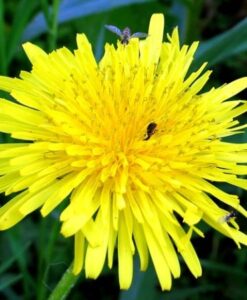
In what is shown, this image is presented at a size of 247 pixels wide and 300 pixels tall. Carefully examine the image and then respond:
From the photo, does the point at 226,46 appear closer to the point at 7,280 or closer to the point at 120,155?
the point at 120,155

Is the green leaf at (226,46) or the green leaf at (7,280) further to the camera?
the green leaf at (226,46)

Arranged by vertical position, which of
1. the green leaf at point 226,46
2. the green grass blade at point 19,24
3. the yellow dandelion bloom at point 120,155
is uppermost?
the green grass blade at point 19,24

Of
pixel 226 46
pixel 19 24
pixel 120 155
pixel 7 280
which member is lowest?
pixel 7 280

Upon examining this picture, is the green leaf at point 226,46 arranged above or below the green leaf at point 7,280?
above

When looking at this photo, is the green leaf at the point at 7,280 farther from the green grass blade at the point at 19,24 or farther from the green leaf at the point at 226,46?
the green leaf at the point at 226,46

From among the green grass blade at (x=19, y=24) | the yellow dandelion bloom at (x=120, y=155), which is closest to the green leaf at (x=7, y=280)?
the yellow dandelion bloom at (x=120, y=155)

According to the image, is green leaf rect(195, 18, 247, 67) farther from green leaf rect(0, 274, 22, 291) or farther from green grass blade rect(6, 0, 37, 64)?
green leaf rect(0, 274, 22, 291)

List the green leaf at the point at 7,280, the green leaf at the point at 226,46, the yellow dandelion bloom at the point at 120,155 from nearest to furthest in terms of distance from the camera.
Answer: the yellow dandelion bloom at the point at 120,155 → the green leaf at the point at 7,280 → the green leaf at the point at 226,46

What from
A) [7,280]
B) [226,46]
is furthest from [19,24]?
[7,280]

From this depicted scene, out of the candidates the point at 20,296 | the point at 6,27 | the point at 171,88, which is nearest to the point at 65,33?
the point at 6,27
